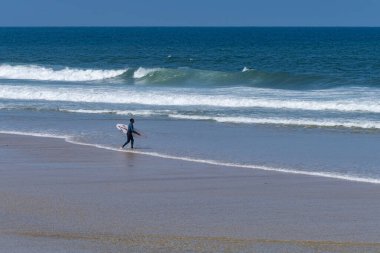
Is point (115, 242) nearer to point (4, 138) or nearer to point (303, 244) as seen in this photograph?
point (303, 244)

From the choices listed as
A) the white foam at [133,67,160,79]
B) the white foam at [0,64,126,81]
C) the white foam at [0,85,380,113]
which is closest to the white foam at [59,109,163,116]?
the white foam at [0,85,380,113]

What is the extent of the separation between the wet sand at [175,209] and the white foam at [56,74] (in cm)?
3567

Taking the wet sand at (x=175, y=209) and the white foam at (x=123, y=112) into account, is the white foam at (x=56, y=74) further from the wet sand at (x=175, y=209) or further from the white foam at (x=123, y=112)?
the wet sand at (x=175, y=209)

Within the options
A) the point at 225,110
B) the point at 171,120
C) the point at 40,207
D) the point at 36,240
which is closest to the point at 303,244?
the point at 36,240

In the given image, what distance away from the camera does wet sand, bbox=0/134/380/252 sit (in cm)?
1169

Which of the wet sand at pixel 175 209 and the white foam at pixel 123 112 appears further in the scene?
the white foam at pixel 123 112

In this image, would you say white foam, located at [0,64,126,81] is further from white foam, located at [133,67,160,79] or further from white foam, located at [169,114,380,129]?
white foam, located at [169,114,380,129]

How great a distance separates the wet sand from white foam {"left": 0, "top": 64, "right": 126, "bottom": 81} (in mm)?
35666

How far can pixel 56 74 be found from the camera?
55.9m

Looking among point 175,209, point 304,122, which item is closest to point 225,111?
point 304,122

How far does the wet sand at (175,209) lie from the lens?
11.7 metres

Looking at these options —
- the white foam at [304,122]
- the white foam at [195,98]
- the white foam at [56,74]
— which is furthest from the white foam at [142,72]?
the white foam at [304,122]

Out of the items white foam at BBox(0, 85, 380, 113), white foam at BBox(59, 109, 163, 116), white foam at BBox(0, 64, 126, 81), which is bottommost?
white foam at BBox(59, 109, 163, 116)

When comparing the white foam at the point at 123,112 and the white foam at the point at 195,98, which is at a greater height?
the white foam at the point at 195,98
